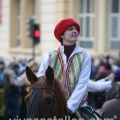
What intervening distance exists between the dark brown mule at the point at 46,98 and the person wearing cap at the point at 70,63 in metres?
0.53

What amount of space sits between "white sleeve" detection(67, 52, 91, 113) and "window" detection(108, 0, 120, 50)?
19.8 m

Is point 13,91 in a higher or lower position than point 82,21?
lower

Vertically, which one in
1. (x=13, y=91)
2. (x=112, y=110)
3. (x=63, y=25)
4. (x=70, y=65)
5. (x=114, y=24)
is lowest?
(x=13, y=91)

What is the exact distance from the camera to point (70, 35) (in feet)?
23.8

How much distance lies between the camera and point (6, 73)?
55.7 feet

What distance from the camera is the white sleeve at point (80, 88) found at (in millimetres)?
6898

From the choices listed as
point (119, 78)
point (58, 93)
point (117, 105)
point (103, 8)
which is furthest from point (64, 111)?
point (103, 8)

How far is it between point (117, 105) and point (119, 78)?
2.26 metres

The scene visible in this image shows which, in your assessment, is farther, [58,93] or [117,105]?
[117,105]

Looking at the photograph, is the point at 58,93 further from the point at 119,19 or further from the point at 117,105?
the point at 119,19

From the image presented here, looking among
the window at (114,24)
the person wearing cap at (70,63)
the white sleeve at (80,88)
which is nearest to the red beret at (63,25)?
the person wearing cap at (70,63)

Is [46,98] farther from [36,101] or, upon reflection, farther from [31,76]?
[31,76]

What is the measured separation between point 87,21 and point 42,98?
71.8 ft

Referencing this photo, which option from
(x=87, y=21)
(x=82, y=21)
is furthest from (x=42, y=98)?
(x=82, y=21)
